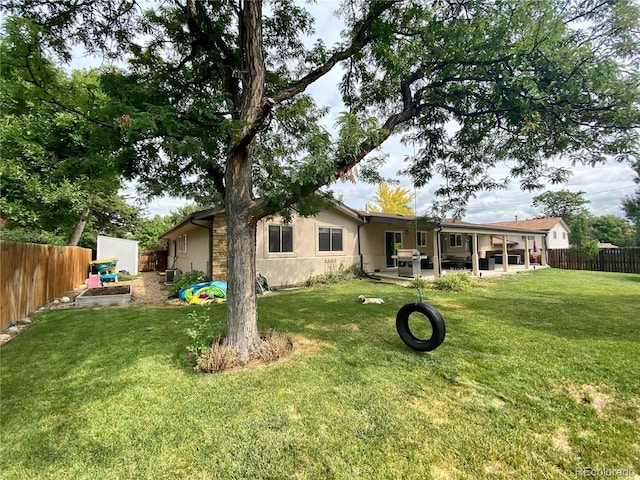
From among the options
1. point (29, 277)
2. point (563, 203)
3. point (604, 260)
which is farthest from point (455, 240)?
point (563, 203)

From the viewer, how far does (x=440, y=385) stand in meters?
3.43

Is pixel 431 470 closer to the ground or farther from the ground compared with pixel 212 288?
closer to the ground

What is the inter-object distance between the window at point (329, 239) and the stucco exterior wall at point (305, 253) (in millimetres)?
160

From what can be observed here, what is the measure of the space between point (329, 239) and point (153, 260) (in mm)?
16520

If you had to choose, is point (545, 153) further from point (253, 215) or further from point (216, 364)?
point (216, 364)

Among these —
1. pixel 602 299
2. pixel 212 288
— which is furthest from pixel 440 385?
pixel 602 299

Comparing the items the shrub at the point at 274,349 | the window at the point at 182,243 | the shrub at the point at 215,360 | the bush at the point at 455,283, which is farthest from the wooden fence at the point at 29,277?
the bush at the point at 455,283

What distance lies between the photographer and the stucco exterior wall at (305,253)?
37.5ft

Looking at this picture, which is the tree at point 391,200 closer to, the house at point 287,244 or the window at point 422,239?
the window at point 422,239

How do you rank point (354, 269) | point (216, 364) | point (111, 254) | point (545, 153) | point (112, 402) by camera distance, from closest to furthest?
1. point (112, 402)
2. point (216, 364)
3. point (545, 153)
4. point (354, 269)
5. point (111, 254)

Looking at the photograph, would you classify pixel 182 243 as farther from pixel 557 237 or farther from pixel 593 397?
pixel 557 237

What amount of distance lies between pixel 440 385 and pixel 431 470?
140 cm

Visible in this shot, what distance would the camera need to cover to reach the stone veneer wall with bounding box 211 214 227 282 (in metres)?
10.2

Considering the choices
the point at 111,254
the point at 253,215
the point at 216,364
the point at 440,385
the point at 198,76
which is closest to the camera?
the point at 440,385
